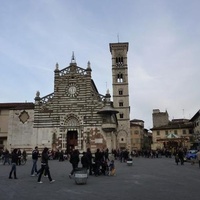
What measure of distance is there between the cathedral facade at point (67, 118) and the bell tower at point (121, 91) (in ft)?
53.5

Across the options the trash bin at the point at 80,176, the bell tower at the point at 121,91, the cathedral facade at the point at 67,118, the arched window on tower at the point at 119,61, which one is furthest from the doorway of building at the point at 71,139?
the trash bin at the point at 80,176

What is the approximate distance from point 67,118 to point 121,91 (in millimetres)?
20828

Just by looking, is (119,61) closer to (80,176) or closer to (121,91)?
(121,91)

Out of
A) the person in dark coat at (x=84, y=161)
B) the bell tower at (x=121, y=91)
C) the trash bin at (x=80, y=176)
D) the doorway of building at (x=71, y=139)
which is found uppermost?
the bell tower at (x=121, y=91)

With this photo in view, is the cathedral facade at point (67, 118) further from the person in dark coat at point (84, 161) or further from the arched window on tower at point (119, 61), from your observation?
the person in dark coat at point (84, 161)

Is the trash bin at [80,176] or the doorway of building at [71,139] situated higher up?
the doorway of building at [71,139]

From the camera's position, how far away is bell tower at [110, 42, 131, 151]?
53500 millimetres

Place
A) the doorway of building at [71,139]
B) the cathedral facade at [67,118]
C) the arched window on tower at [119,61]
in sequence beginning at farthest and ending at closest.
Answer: the arched window on tower at [119,61], the doorway of building at [71,139], the cathedral facade at [67,118]

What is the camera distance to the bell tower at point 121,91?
53.5m

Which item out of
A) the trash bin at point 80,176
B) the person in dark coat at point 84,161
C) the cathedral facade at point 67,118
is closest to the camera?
the trash bin at point 80,176

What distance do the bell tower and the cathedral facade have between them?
1630cm

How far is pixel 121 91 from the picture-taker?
183 ft

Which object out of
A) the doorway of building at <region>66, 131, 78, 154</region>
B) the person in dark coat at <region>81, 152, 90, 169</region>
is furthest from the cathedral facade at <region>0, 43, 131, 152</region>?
the person in dark coat at <region>81, 152, 90, 169</region>

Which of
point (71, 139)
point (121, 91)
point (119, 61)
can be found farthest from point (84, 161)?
point (119, 61)
